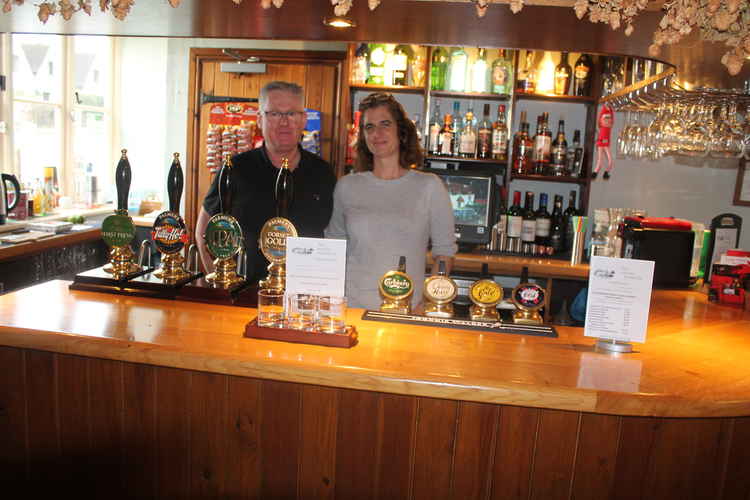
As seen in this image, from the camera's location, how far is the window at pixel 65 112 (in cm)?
440

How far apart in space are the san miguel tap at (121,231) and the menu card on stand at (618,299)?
1567 mm

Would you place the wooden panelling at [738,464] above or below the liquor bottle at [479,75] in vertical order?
below

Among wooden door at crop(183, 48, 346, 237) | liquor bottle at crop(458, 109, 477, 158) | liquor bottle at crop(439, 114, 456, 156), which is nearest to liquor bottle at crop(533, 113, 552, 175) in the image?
liquor bottle at crop(458, 109, 477, 158)

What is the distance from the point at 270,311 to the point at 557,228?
2.96 metres

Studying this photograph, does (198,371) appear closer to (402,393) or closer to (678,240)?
(402,393)

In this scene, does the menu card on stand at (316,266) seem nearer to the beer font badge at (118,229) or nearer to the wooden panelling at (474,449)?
the wooden panelling at (474,449)

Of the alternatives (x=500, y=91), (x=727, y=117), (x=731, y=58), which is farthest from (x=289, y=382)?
(x=500, y=91)

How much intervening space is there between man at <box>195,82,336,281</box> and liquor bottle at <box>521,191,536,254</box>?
175 centimetres

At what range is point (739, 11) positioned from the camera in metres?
1.57

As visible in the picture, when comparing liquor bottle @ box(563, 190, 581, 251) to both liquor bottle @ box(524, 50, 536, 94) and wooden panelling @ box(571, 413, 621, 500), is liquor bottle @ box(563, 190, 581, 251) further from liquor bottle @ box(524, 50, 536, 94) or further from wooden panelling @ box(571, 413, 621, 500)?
wooden panelling @ box(571, 413, 621, 500)

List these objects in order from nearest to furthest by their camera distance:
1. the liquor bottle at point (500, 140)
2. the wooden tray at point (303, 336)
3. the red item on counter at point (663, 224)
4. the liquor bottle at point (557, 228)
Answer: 1. the wooden tray at point (303, 336)
2. the red item on counter at point (663, 224)
3. the liquor bottle at point (500, 140)
4. the liquor bottle at point (557, 228)

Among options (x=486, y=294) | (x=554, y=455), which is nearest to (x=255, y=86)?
(x=486, y=294)

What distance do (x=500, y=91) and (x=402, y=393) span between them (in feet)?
9.86

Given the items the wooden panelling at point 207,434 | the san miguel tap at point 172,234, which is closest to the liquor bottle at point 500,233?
the san miguel tap at point 172,234
